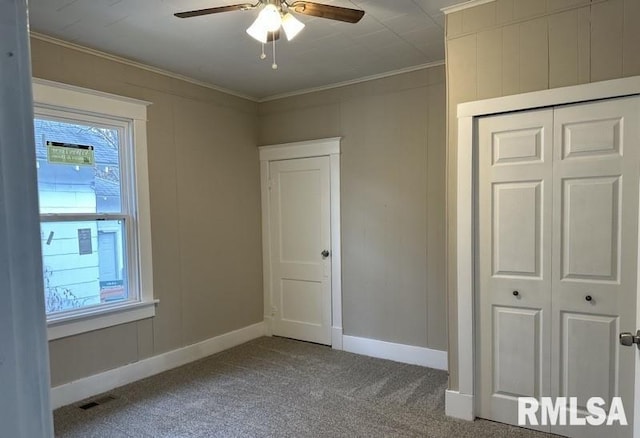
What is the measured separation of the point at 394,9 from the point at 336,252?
2.32 m

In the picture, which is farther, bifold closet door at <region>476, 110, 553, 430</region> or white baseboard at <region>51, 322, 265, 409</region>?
white baseboard at <region>51, 322, 265, 409</region>

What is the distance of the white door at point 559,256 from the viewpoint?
90.3 inches

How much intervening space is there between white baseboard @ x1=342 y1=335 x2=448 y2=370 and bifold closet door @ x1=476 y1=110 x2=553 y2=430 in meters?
0.92

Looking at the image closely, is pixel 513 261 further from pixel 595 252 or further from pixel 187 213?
pixel 187 213

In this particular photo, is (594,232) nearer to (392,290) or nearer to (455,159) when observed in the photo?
(455,159)

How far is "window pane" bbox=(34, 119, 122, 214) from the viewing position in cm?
298

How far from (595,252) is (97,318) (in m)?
3.46

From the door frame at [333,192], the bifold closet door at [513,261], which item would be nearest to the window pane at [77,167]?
the door frame at [333,192]

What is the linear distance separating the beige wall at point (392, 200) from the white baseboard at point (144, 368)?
119 cm

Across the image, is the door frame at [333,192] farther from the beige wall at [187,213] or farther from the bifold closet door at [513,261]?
the bifold closet door at [513,261]

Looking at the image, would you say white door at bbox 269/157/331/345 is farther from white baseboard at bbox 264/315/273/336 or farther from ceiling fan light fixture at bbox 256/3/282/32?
ceiling fan light fixture at bbox 256/3/282/32

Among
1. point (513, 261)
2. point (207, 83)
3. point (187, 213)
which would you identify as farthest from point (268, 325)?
point (513, 261)

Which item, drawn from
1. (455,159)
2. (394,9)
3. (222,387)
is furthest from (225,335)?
(394,9)

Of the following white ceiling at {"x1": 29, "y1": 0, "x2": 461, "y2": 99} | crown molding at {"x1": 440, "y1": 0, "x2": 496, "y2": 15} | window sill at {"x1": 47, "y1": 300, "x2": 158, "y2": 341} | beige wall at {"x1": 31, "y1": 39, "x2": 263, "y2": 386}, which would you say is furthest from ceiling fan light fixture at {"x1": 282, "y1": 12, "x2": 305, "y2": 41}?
window sill at {"x1": 47, "y1": 300, "x2": 158, "y2": 341}
